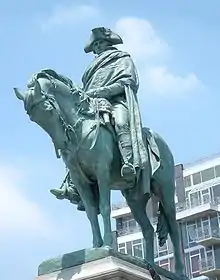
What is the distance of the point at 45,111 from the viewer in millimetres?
12781

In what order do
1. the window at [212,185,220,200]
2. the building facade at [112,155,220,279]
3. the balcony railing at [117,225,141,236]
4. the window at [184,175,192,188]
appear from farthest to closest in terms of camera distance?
1. the window at [184,175,192,188]
2. the balcony railing at [117,225,141,236]
3. the window at [212,185,220,200]
4. the building facade at [112,155,220,279]

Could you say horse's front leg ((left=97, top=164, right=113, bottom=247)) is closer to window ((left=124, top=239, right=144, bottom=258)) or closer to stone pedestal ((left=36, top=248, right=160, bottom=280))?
stone pedestal ((left=36, top=248, right=160, bottom=280))

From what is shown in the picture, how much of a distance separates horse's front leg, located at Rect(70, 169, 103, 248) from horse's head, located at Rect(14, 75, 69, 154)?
648 mm

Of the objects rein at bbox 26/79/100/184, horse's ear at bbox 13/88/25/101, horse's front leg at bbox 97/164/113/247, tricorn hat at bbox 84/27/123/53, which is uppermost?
tricorn hat at bbox 84/27/123/53

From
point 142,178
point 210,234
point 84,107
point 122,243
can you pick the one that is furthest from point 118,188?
point 122,243

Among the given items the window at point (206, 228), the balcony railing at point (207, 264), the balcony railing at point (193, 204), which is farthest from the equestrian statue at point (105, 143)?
the balcony railing at point (193, 204)

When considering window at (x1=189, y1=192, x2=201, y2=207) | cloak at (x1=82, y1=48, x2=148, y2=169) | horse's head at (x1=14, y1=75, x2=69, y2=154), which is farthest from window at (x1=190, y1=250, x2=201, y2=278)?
horse's head at (x1=14, y1=75, x2=69, y2=154)

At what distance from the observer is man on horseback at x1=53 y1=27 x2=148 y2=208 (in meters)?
13.4

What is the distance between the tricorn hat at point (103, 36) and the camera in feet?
48.7

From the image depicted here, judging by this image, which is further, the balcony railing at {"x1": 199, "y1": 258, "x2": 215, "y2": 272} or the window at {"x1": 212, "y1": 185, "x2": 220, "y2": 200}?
the window at {"x1": 212, "y1": 185, "x2": 220, "y2": 200}

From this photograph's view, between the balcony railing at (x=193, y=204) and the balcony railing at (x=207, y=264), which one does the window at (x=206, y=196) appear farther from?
the balcony railing at (x=207, y=264)

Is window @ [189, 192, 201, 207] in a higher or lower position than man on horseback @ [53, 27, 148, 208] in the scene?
higher

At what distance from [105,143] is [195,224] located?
47.7m

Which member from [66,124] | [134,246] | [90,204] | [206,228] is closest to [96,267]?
[90,204]
